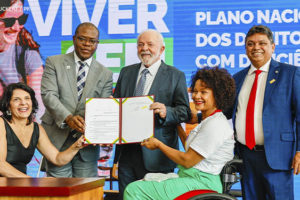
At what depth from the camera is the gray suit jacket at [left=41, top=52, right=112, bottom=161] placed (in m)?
2.82

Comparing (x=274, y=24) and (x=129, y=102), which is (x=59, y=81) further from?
(x=274, y=24)

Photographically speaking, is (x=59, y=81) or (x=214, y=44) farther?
(x=214, y=44)

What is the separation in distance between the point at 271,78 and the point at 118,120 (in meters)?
1.06

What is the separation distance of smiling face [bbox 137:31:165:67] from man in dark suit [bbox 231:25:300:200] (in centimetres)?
66

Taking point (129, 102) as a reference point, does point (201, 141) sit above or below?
below

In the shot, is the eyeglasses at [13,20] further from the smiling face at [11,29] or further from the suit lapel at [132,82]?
the suit lapel at [132,82]

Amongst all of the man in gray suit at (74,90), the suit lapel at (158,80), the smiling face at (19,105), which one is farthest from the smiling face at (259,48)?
the smiling face at (19,105)

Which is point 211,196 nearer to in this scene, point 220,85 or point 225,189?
point 225,189

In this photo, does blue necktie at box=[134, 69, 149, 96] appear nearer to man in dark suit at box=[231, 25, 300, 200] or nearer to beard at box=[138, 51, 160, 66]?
beard at box=[138, 51, 160, 66]

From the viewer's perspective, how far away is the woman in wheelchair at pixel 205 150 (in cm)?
199

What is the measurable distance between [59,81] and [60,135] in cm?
41

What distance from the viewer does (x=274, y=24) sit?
410 centimetres

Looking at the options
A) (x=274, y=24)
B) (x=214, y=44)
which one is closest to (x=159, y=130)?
(x=214, y=44)

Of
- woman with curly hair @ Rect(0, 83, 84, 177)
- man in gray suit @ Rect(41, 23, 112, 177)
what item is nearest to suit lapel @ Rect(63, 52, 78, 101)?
man in gray suit @ Rect(41, 23, 112, 177)
